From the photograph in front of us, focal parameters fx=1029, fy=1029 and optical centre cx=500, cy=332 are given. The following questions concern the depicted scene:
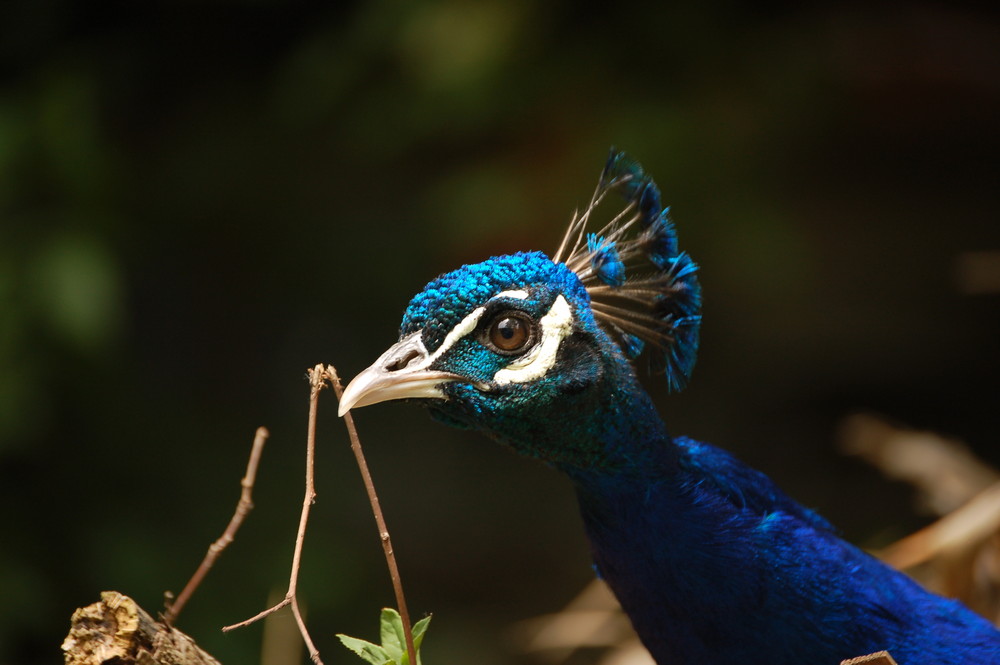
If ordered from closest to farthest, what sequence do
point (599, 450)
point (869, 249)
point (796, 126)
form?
1. point (599, 450)
2. point (796, 126)
3. point (869, 249)

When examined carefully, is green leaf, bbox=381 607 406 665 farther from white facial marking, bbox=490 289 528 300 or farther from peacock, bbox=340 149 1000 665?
white facial marking, bbox=490 289 528 300

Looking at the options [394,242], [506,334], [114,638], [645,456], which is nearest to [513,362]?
[506,334]

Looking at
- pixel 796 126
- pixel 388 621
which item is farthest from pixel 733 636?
pixel 796 126

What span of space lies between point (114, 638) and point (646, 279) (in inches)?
28.8

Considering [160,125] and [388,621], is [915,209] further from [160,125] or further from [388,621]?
[388,621]

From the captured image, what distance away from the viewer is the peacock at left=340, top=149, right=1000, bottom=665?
3.54 feet

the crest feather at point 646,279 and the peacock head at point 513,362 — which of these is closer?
the peacock head at point 513,362

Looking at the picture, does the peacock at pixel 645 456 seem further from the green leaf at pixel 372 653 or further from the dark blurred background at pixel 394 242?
the dark blurred background at pixel 394 242

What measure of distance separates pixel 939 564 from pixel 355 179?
1.95 meters

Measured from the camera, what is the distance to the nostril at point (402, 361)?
1.07 metres

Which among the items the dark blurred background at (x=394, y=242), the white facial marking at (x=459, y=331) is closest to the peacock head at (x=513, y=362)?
the white facial marking at (x=459, y=331)

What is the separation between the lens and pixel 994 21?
2.85 meters

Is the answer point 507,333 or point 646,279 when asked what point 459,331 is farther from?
point 646,279

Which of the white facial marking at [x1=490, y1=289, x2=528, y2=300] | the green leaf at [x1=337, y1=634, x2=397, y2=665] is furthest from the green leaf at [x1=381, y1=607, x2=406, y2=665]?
the white facial marking at [x1=490, y1=289, x2=528, y2=300]
